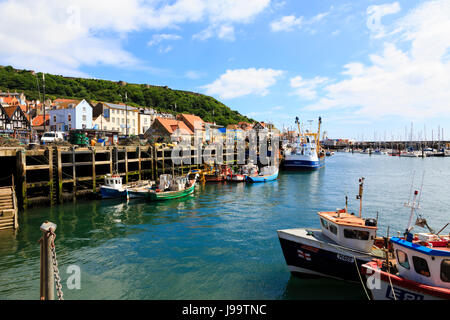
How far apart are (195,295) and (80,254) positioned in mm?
9127

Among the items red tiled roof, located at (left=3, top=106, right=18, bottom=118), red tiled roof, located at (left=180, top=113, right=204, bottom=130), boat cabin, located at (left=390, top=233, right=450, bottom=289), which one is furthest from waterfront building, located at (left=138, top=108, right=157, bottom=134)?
boat cabin, located at (left=390, top=233, right=450, bottom=289)

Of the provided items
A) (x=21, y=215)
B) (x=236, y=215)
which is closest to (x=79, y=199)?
(x=21, y=215)

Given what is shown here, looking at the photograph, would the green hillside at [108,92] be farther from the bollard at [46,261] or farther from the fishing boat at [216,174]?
the bollard at [46,261]

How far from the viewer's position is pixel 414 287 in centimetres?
1012

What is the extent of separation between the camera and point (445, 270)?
10000 mm

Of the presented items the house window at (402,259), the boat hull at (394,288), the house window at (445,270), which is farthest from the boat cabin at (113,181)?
the house window at (445,270)

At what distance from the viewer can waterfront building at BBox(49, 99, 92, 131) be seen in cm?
6350

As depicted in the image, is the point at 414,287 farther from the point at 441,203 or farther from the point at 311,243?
the point at 441,203

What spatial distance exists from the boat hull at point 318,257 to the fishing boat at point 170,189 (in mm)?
20642

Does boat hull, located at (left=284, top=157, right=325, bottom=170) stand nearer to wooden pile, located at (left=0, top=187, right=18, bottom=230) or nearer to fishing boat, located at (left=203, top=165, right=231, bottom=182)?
fishing boat, located at (left=203, top=165, right=231, bottom=182)

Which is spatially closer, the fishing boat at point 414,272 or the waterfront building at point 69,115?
the fishing boat at point 414,272

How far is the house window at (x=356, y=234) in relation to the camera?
12.7 meters

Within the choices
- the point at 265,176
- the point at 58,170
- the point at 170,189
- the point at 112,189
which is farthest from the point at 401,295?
the point at 265,176

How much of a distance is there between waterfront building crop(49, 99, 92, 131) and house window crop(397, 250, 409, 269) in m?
67.6
